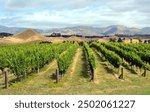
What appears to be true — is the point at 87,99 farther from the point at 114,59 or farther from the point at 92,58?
the point at 114,59

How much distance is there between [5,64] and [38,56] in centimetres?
381

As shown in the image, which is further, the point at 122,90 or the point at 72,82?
the point at 72,82

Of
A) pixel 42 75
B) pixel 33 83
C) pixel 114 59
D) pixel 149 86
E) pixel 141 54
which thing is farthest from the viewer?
pixel 141 54

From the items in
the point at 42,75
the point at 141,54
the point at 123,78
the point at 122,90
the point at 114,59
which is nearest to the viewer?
the point at 122,90

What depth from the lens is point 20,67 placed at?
103 feet

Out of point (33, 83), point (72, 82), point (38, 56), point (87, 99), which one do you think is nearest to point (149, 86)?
point (72, 82)

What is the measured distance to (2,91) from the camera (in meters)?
25.7

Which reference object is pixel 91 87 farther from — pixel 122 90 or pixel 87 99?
pixel 87 99

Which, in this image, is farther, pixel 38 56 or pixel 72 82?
pixel 38 56

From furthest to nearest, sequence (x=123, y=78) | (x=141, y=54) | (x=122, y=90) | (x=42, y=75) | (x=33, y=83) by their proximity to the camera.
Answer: (x=141, y=54) < (x=42, y=75) < (x=123, y=78) < (x=33, y=83) < (x=122, y=90)

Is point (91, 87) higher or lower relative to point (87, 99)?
lower

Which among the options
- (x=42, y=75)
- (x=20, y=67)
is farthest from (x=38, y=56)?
(x=20, y=67)

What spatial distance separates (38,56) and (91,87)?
40.5 ft

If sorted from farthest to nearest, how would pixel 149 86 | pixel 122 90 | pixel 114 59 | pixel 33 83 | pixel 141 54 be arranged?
1. pixel 141 54
2. pixel 114 59
3. pixel 33 83
4. pixel 149 86
5. pixel 122 90
